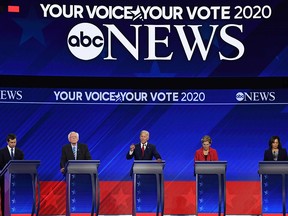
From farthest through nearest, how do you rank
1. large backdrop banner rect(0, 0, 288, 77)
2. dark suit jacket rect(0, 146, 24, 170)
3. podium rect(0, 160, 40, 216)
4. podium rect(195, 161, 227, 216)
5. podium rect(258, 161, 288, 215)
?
large backdrop banner rect(0, 0, 288, 77)
dark suit jacket rect(0, 146, 24, 170)
podium rect(195, 161, 227, 216)
podium rect(258, 161, 288, 215)
podium rect(0, 160, 40, 216)

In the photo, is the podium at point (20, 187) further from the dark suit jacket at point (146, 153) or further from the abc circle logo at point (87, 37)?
the abc circle logo at point (87, 37)

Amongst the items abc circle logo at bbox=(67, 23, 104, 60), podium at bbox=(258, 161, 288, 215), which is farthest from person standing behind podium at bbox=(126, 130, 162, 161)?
abc circle logo at bbox=(67, 23, 104, 60)

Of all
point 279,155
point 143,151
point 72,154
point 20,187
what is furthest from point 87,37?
point 279,155

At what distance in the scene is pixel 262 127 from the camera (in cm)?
1800

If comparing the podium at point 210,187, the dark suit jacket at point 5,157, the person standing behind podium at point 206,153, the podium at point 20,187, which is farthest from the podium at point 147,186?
the dark suit jacket at point 5,157

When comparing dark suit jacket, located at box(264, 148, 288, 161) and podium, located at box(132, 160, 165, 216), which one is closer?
podium, located at box(132, 160, 165, 216)

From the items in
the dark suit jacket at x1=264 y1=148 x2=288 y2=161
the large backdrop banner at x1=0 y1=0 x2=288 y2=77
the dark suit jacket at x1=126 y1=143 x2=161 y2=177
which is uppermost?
the large backdrop banner at x1=0 y1=0 x2=288 y2=77

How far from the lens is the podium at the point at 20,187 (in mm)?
14930

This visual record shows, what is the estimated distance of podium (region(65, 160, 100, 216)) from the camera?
49.2ft

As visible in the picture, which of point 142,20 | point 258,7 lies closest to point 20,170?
point 142,20

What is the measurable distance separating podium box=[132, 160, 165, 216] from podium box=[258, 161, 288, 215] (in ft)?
4.69

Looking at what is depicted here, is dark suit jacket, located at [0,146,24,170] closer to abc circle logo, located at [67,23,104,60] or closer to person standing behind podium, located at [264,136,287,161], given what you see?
abc circle logo, located at [67,23,104,60]

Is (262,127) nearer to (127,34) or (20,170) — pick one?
(127,34)

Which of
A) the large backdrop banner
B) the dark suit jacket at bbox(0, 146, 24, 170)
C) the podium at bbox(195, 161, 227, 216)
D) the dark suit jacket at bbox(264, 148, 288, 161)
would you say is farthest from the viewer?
the large backdrop banner
